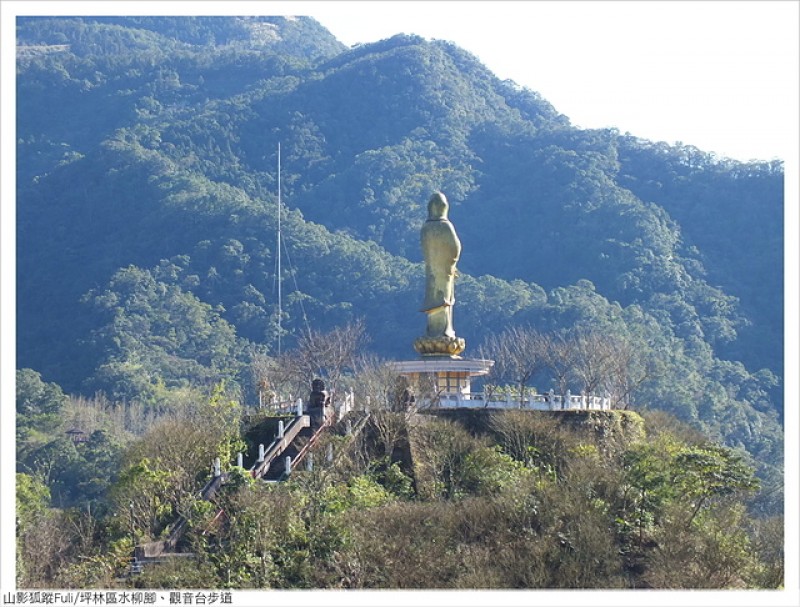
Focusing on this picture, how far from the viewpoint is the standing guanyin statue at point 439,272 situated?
47000 mm

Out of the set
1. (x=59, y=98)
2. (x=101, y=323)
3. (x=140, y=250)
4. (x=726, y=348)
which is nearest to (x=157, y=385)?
(x=101, y=323)

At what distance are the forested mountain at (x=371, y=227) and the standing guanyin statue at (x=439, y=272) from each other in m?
34.9

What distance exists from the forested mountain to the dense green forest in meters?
0.21

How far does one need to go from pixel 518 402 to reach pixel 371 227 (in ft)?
278

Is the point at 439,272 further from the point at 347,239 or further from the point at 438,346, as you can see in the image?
the point at 347,239

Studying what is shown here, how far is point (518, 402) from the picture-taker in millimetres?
42750

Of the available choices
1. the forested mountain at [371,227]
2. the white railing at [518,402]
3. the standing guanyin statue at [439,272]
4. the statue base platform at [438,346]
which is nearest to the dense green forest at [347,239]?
the forested mountain at [371,227]

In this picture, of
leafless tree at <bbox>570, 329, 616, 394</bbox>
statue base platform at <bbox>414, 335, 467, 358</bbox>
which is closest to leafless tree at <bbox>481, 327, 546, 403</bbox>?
leafless tree at <bbox>570, 329, 616, 394</bbox>

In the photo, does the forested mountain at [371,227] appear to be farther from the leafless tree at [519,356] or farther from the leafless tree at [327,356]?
the leafless tree at [327,356]

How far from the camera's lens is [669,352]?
9638 cm

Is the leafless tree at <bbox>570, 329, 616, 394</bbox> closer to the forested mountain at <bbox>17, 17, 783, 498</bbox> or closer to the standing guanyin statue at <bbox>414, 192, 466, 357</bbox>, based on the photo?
the standing guanyin statue at <bbox>414, 192, 466, 357</bbox>

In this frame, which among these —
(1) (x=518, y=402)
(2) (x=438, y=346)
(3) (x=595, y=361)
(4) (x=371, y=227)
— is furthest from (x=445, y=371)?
(4) (x=371, y=227)

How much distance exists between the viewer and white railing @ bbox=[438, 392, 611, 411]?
42125 millimetres

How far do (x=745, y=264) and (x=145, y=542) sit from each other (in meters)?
83.6
